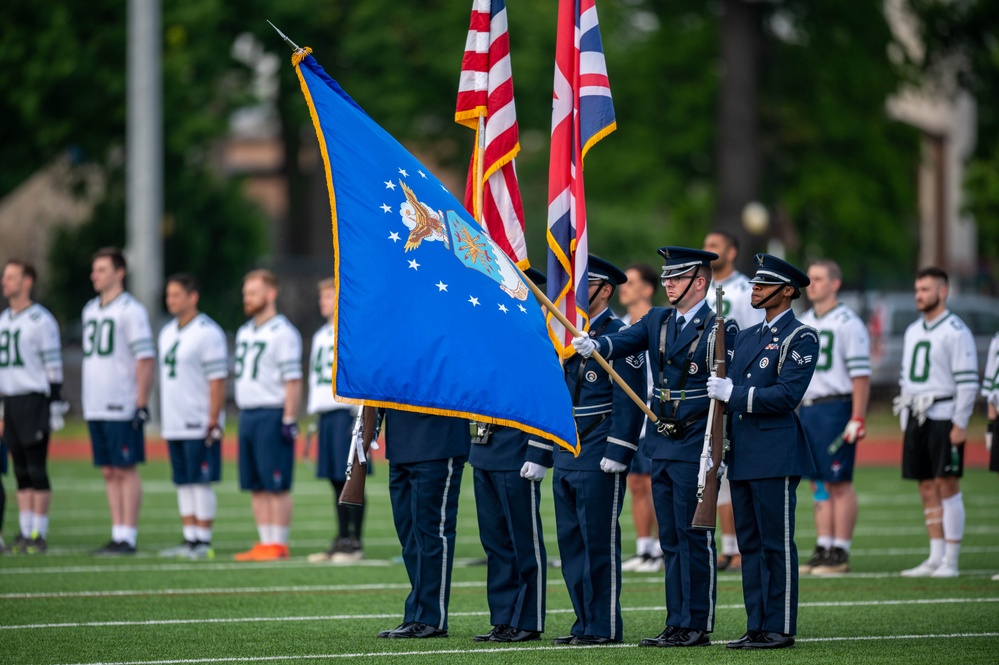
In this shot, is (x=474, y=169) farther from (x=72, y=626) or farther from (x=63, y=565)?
(x=63, y=565)

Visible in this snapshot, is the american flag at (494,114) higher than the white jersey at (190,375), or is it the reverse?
the american flag at (494,114)

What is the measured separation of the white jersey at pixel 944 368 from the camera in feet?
41.0

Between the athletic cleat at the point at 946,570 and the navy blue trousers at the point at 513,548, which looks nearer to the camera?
the navy blue trousers at the point at 513,548

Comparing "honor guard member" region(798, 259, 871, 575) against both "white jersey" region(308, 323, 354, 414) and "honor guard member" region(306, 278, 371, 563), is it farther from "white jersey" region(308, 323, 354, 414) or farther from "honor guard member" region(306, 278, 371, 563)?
"white jersey" region(308, 323, 354, 414)

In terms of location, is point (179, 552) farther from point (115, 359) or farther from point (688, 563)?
point (688, 563)

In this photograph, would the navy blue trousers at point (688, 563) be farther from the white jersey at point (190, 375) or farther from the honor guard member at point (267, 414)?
the white jersey at point (190, 375)

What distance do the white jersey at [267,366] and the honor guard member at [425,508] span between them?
443cm

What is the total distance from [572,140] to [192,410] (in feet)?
18.2

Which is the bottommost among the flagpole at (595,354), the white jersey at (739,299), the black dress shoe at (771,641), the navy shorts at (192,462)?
the black dress shoe at (771,641)

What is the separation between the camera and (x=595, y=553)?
9.26 m

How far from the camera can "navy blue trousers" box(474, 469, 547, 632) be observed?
30.8ft

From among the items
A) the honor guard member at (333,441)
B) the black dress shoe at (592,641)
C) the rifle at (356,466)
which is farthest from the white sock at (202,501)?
the black dress shoe at (592,641)

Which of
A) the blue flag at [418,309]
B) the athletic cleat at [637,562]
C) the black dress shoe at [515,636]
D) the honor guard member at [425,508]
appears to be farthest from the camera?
the athletic cleat at [637,562]

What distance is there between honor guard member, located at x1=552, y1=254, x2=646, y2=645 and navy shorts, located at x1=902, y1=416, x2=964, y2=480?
13.4ft
